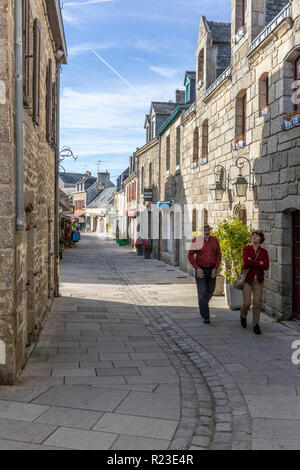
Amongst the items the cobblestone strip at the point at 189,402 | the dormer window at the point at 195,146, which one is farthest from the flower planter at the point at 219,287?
the dormer window at the point at 195,146

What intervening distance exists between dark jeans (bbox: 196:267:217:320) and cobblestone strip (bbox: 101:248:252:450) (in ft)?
2.55

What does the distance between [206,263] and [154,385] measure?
138 inches

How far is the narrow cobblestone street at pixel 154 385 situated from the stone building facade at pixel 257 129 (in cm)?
150

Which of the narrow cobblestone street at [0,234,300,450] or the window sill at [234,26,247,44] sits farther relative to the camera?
the window sill at [234,26,247,44]

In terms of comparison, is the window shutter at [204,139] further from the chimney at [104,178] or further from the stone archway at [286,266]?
the chimney at [104,178]

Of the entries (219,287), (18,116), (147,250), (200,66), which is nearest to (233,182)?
(219,287)

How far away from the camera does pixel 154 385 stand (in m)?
5.11

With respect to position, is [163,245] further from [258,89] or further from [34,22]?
[34,22]

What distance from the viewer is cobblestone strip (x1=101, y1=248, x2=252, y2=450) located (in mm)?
3855

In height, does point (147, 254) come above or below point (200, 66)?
below

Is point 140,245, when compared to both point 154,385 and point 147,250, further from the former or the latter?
point 154,385

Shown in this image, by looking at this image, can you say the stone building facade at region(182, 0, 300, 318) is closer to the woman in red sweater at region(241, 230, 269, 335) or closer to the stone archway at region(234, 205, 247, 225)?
the stone archway at region(234, 205, 247, 225)

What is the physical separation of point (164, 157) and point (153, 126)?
477cm

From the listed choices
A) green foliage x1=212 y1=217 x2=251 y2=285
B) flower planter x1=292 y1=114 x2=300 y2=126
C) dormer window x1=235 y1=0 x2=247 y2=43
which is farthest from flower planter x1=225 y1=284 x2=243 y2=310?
dormer window x1=235 y1=0 x2=247 y2=43
